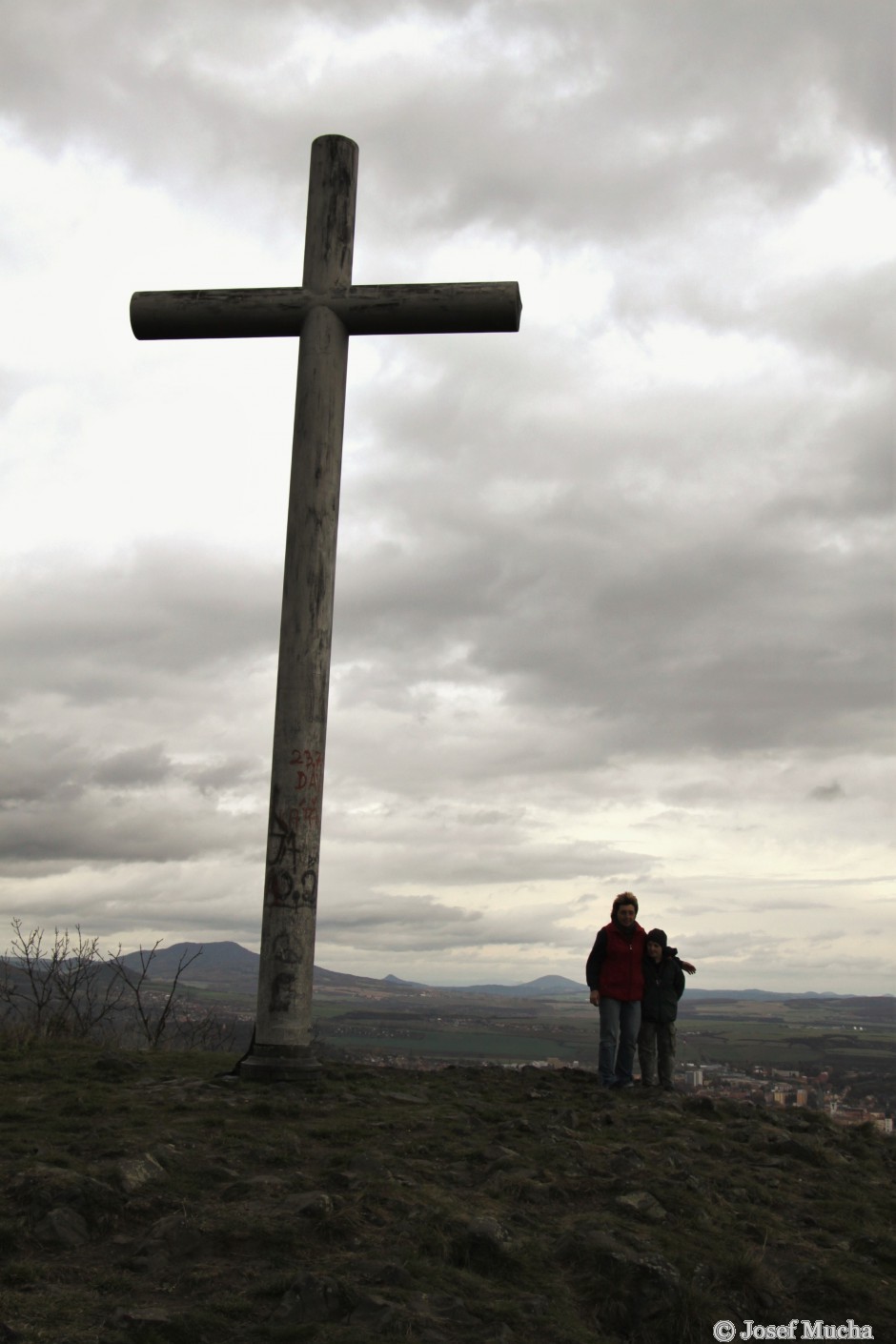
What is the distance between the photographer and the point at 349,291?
360 inches

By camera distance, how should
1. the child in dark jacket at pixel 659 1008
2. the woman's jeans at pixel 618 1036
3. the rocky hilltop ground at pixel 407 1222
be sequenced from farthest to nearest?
the child in dark jacket at pixel 659 1008 → the woman's jeans at pixel 618 1036 → the rocky hilltop ground at pixel 407 1222

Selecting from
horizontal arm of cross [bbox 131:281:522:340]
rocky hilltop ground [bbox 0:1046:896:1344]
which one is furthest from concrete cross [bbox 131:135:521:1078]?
rocky hilltop ground [bbox 0:1046:896:1344]

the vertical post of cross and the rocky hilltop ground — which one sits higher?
the vertical post of cross

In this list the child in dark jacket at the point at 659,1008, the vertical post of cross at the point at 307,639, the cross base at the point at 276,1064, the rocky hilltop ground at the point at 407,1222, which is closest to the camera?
the rocky hilltop ground at the point at 407,1222

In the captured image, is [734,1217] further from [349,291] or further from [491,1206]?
[349,291]

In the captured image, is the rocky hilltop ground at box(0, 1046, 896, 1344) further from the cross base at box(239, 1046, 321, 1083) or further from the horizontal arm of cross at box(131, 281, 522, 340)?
the horizontal arm of cross at box(131, 281, 522, 340)

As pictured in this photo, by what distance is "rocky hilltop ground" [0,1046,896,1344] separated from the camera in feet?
12.9

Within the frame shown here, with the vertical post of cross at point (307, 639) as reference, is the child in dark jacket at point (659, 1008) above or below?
below

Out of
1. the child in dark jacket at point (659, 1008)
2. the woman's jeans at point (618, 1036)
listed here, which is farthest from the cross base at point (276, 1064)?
the child in dark jacket at point (659, 1008)

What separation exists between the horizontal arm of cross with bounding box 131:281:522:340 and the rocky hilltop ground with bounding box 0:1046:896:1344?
5.95 meters

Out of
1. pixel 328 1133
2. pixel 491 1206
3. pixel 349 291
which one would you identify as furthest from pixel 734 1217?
pixel 349 291

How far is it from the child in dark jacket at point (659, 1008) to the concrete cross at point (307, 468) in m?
3.35

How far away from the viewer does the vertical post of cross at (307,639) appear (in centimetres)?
818

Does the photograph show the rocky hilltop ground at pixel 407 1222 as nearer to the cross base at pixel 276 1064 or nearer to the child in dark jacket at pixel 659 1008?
the cross base at pixel 276 1064
